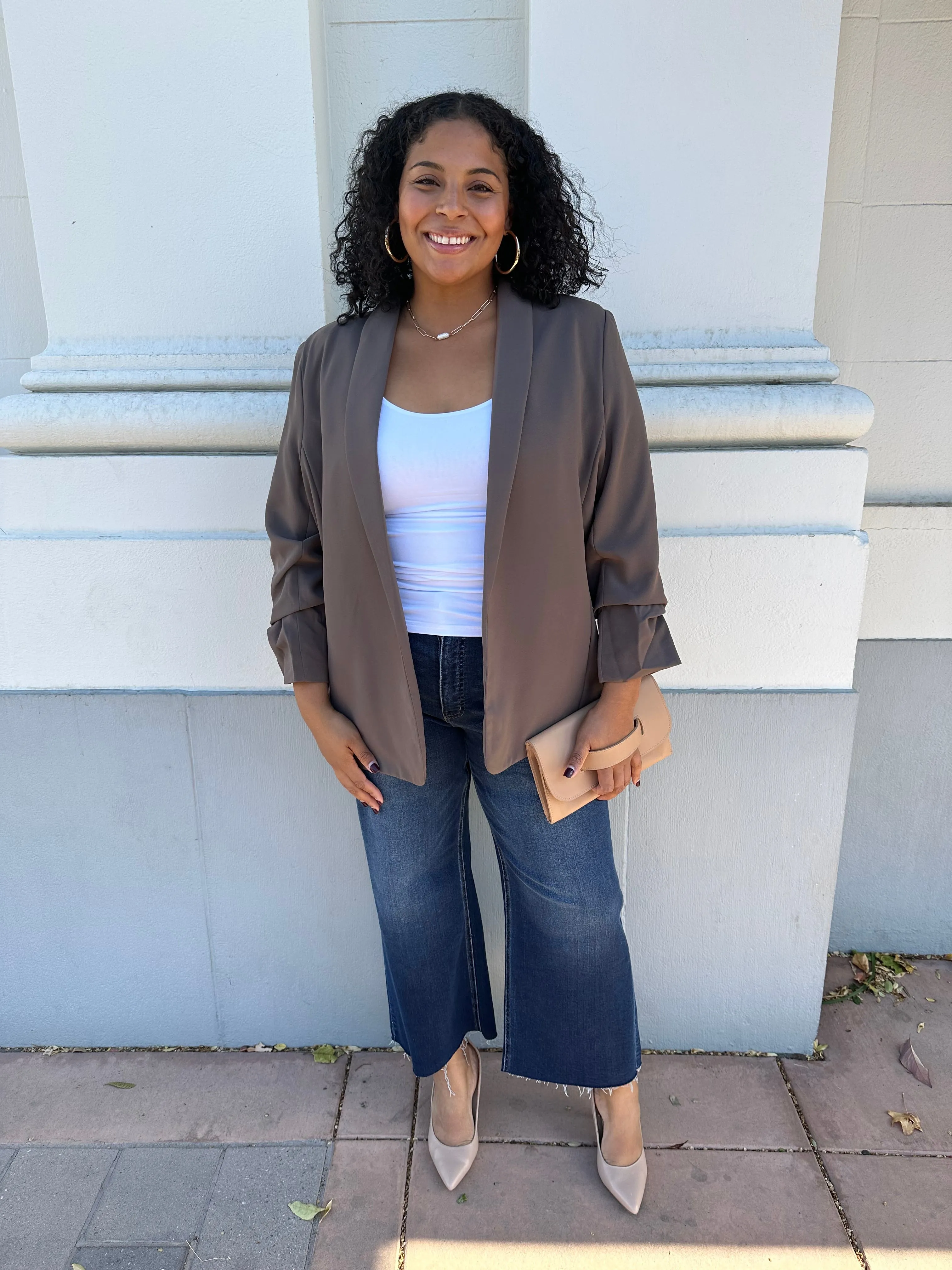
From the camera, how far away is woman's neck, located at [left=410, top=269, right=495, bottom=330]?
173 centimetres

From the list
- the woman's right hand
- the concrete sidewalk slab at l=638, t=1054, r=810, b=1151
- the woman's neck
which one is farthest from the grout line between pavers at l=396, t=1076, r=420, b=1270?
the woman's neck

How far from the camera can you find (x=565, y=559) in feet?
5.45

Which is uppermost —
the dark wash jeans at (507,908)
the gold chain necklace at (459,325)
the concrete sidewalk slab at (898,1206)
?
the gold chain necklace at (459,325)

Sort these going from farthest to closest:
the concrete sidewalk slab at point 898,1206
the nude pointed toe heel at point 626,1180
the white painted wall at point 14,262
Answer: the white painted wall at point 14,262 → the nude pointed toe heel at point 626,1180 → the concrete sidewalk slab at point 898,1206

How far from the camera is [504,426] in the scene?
61.7 inches

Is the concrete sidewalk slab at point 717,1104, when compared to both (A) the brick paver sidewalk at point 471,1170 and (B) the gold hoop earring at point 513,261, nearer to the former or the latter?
(A) the brick paver sidewalk at point 471,1170

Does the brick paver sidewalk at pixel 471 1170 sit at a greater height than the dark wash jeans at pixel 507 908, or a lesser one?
lesser

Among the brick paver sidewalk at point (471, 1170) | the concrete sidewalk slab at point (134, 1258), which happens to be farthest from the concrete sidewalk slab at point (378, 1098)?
the concrete sidewalk slab at point (134, 1258)

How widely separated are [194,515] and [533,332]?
1043 mm

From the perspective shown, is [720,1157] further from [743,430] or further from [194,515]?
[194,515]

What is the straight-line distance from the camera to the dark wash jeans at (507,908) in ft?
6.13

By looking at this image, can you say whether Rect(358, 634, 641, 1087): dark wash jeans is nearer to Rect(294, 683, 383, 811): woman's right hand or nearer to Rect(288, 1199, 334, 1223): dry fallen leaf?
Rect(294, 683, 383, 811): woman's right hand

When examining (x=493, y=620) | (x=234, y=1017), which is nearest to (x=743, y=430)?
(x=493, y=620)

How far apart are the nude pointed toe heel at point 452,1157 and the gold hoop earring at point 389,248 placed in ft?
6.20
